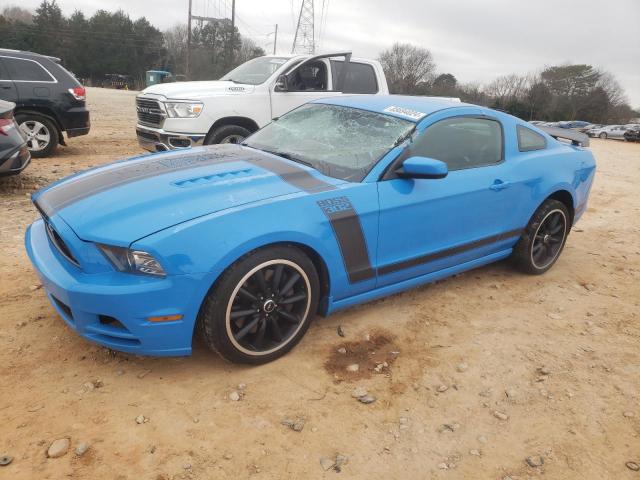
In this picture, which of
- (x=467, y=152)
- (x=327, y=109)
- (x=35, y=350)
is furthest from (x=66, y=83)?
(x=467, y=152)

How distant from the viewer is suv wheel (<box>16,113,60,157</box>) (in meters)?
7.67

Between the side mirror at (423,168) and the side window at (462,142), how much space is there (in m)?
0.25

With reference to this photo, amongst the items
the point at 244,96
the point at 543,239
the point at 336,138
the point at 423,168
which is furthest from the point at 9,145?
the point at 543,239

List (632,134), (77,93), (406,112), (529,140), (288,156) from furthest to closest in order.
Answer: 1. (632,134)
2. (77,93)
3. (529,140)
4. (406,112)
5. (288,156)

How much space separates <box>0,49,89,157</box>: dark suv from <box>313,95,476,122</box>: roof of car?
19.0 feet

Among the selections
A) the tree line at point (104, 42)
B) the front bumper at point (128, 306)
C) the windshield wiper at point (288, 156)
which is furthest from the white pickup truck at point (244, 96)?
the tree line at point (104, 42)

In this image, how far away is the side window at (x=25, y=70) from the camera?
7488 mm

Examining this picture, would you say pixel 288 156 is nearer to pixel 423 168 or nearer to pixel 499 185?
pixel 423 168

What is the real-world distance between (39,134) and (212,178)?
653 centimetres

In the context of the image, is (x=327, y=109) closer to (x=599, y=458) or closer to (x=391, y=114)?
(x=391, y=114)

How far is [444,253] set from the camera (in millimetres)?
3449

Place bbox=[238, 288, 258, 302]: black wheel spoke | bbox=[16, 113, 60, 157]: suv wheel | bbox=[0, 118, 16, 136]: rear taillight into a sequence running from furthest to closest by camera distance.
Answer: bbox=[16, 113, 60, 157]: suv wheel → bbox=[0, 118, 16, 136]: rear taillight → bbox=[238, 288, 258, 302]: black wheel spoke

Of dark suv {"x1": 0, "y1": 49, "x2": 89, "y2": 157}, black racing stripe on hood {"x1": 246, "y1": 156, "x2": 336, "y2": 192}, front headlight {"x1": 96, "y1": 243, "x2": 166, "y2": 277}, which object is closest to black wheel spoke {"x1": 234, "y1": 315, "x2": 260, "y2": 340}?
front headlight {"x1": 96, "y1": 243, "x2": 166, "y2": 277}

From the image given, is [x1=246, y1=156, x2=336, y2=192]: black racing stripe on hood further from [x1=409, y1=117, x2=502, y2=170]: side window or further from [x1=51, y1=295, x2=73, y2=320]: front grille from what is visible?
[x1=51, y1=295, x2=73, y2=320]: front grille
